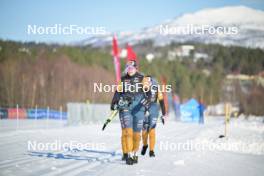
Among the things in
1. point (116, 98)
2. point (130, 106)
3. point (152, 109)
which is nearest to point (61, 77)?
point (152, 109)

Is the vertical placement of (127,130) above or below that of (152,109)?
below

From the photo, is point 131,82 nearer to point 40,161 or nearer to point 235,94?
point 40,161

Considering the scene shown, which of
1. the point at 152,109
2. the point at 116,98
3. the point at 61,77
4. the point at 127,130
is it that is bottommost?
the point at 127,130

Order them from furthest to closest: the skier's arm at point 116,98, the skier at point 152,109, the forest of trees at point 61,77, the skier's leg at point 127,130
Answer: the forest of trees at point 61,77 → the skier at point 152,109 → the skier's arm at point 116,98 → the skier's leg at point 127,130

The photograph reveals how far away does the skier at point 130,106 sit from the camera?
9242mm

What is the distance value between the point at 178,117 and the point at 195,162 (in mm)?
43132

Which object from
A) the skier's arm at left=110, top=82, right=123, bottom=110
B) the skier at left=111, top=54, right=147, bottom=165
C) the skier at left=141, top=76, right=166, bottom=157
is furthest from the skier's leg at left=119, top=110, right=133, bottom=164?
the skier at left=141, top=76, right=166, bottom=157

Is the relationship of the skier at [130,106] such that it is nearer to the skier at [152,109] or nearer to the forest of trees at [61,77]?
the skier at [152,109]

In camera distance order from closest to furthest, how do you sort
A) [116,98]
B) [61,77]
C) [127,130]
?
[127,130]
[116,98]
[61,77]

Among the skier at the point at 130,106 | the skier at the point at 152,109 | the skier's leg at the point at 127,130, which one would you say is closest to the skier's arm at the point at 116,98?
the skier at the point at 130,106

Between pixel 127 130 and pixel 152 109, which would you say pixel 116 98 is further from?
pixel 152 109

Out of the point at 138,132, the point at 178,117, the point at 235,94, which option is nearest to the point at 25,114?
the point at 178,117

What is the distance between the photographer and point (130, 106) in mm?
9312

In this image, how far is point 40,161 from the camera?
902 cm
